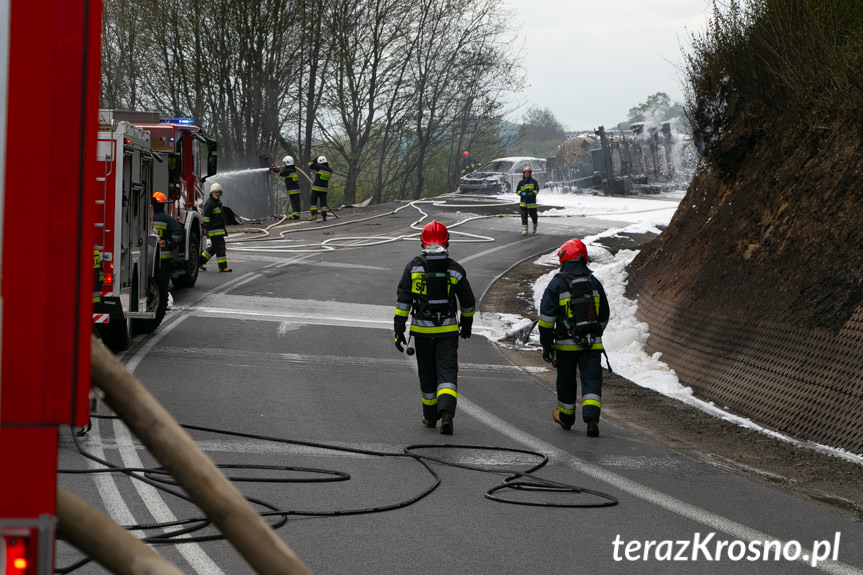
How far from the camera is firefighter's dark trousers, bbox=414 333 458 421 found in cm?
861

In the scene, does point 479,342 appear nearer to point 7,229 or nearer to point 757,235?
point 757,235

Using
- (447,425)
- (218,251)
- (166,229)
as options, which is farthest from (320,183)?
(447,425)

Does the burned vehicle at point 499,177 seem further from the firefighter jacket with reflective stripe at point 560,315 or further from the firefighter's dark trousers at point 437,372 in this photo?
the firefighter's dark trousers at point 437,372

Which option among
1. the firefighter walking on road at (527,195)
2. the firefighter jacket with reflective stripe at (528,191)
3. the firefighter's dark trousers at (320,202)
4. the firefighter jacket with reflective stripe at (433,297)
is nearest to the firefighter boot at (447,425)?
the firefighter jacket with reflective stripe at (433,297)

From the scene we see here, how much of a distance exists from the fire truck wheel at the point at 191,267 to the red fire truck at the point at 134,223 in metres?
0.02

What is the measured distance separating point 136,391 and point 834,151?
11.1 metres

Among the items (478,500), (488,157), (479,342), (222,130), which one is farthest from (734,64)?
(488,157)

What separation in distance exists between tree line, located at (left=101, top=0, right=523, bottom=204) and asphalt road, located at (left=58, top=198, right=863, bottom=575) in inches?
999

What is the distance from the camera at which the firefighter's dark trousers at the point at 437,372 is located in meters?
8.61

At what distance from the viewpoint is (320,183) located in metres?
28.6

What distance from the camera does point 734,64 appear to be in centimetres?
1470

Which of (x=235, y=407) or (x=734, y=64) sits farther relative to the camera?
(x=734, y=64)

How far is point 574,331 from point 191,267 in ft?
33.2

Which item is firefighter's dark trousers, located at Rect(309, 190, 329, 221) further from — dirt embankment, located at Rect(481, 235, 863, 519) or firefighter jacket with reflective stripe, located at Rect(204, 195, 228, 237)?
dirt embankment, located at Rect(481, 235, 863, 519)
